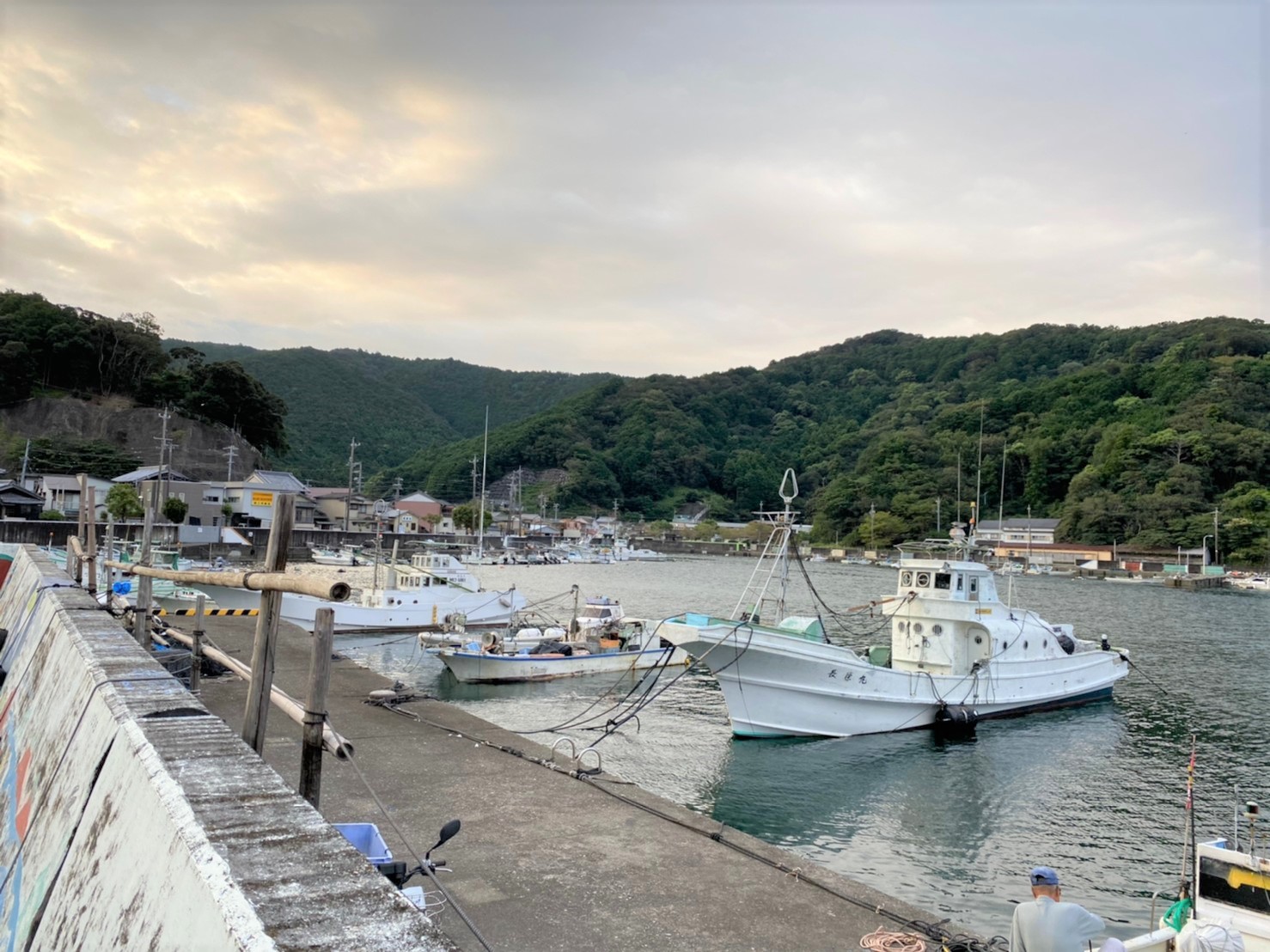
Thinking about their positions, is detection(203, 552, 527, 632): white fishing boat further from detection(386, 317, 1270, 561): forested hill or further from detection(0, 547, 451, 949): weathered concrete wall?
detection(386, 317, 1270, 561): forested hill

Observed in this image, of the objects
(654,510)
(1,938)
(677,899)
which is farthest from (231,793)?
(654,510)

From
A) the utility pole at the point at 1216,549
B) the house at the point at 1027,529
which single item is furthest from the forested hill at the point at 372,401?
the utility pole at the point at 1216,549

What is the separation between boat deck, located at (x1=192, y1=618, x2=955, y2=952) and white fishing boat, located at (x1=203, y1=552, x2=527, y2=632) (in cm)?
1828

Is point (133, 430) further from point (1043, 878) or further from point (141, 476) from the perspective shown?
point (1043, 878)

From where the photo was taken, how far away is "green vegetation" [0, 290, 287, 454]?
254 feet

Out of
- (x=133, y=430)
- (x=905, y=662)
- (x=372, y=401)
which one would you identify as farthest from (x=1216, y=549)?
(x=372, y=401)

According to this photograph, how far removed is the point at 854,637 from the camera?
34062 mm

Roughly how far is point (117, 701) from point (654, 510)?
149 meters

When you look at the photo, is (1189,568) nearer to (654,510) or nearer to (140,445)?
(654,510)

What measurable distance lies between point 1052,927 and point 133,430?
89752 millimetres

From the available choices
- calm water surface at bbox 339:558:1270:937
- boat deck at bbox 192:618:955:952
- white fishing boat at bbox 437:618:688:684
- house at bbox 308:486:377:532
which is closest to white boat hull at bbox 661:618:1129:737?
calm water surface at bbox 339:558:1270:937

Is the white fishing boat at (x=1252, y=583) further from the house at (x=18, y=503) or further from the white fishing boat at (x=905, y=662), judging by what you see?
the house at (x=18, y=503)

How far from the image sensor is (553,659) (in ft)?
75.4

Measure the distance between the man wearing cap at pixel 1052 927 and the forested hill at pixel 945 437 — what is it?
3845 inches
